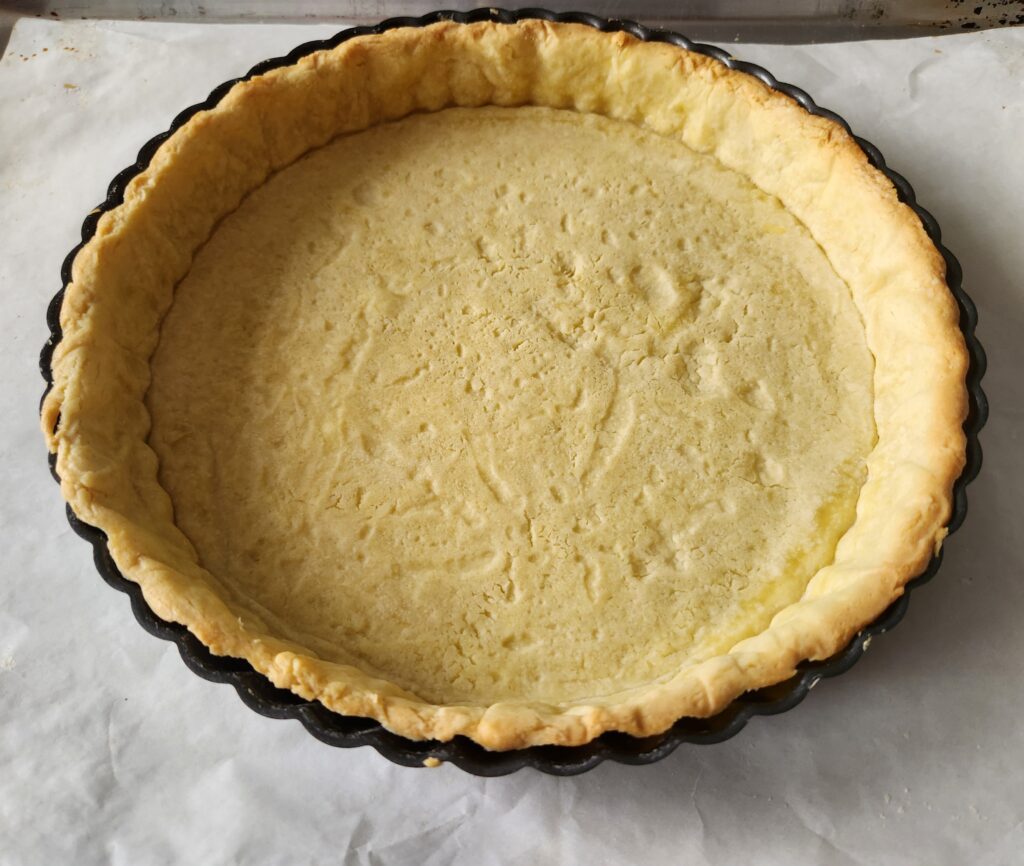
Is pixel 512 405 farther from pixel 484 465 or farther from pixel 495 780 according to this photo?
pixel 495 780

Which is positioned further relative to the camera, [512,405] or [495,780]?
[512,405]

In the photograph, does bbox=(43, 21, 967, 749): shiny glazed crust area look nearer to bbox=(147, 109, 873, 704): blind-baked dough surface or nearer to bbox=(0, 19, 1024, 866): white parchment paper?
bbox=(147, 109, 873, 704): blind-baked dough surface

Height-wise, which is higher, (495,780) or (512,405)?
(512,405)

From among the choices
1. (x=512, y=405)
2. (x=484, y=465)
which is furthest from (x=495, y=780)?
(x=512, y=405)

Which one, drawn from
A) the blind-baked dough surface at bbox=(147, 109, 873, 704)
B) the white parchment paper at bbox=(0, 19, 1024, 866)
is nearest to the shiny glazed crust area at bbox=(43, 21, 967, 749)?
the blind-baked dough surface at bbox=(147, 109, 873, 704)

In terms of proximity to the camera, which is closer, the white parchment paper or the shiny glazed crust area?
the shiny glazed crust area

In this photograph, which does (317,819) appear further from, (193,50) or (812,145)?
(193,50)

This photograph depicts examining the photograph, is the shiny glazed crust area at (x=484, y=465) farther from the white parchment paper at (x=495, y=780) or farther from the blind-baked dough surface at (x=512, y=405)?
the white parchment paper at (x=495, y=780)
